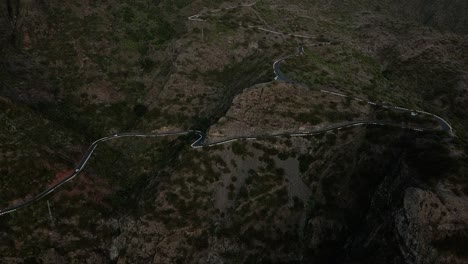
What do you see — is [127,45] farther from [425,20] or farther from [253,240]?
[425,20]

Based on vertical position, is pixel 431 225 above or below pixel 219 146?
above

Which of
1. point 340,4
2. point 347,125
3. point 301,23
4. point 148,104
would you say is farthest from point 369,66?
point 148,104

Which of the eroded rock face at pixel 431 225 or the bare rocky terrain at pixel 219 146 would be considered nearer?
the eroded rock face at pixel 431 225

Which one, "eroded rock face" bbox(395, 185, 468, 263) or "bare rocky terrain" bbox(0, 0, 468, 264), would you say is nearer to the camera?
"eroded rock face" bbox(395, 185, 468, 263)

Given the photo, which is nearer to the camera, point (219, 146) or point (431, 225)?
point (431, 225)

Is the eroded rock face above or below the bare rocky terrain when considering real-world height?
above
